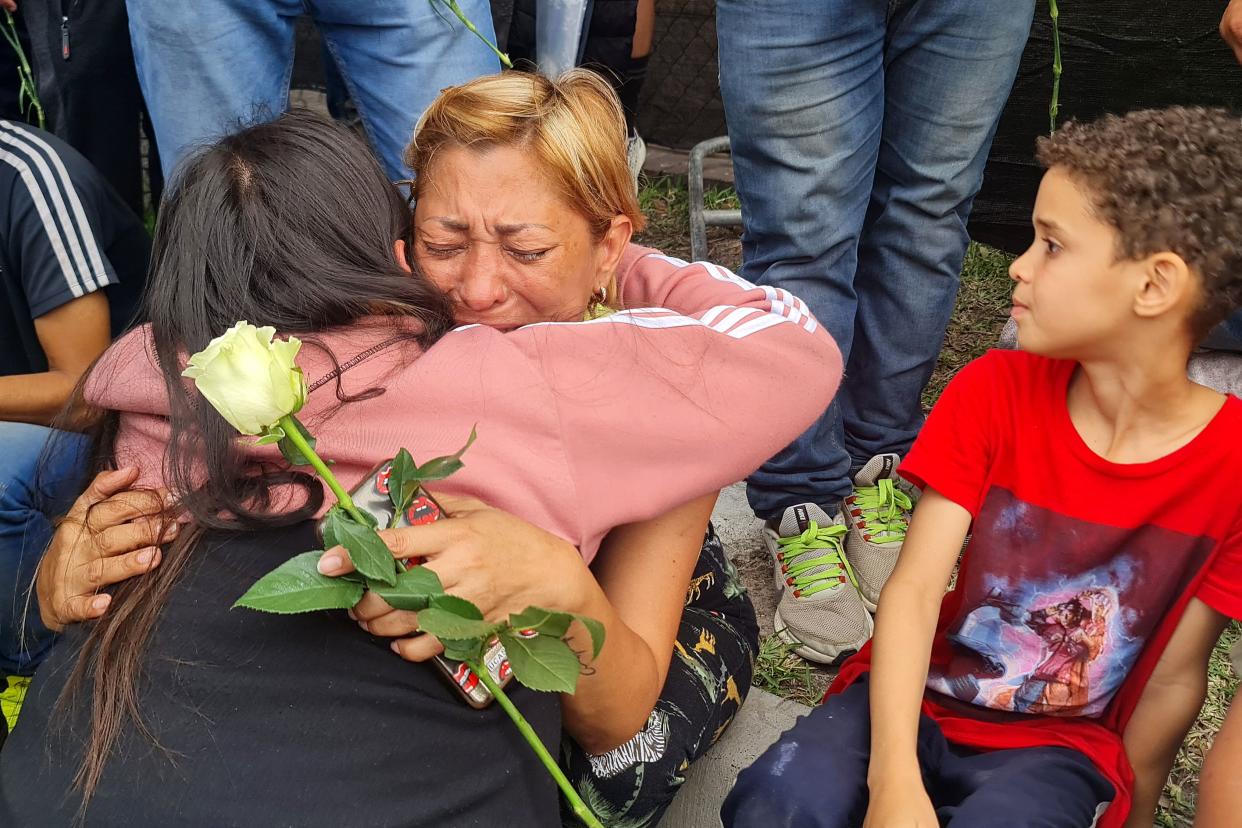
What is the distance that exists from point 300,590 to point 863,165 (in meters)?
1.58

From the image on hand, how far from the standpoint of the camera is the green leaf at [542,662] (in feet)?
3.36

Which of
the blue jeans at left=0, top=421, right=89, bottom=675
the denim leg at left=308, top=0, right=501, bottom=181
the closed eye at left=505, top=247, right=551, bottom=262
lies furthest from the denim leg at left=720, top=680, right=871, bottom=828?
the denim leg at left=308, top=0, right=501, bottom=181

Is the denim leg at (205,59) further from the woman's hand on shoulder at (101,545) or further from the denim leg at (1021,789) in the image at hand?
the denim leg at (1021,789)

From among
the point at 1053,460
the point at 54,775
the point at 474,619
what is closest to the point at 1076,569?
the point at 1053,460

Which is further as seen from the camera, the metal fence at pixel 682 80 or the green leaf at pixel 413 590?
the metal fence at pixel 682 80

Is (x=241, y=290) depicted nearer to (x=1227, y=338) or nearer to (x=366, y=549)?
(x=366, y=549)

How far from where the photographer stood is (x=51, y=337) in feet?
7.68

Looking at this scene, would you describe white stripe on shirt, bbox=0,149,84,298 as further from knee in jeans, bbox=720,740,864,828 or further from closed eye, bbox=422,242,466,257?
knee in jeans, bbox=720,740,864,828

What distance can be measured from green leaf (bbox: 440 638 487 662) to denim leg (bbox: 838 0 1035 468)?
5.36 ft

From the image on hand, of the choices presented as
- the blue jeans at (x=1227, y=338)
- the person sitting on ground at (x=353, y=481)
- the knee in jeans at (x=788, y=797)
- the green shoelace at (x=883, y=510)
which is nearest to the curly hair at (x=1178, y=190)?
the person sitting on ground at (x=353, y=481)

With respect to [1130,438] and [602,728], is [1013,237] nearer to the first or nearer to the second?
[1130,438]

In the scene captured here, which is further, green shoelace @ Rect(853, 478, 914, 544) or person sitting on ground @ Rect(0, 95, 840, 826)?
green shoelace @ Rect(853, 478, 914, 544)

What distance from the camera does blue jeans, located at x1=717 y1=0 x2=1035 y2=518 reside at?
2.17m

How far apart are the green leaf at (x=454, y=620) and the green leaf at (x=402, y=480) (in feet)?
0.37
